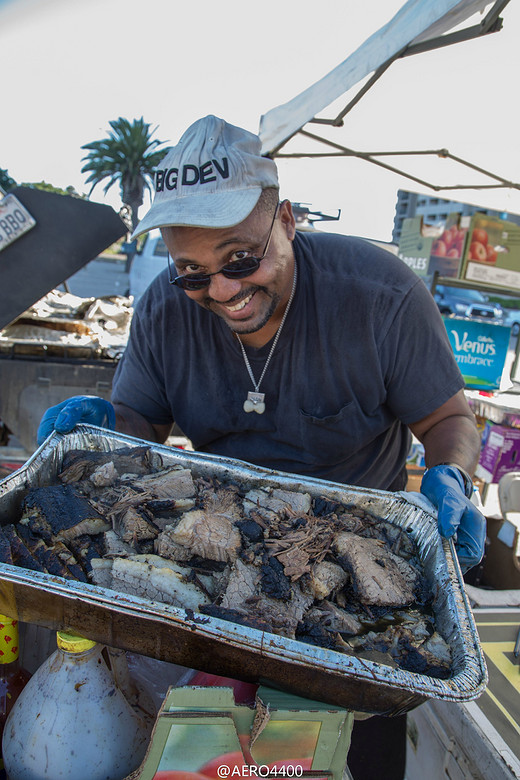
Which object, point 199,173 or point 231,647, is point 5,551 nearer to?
point 231,647

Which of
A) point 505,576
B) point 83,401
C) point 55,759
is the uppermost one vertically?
point 83,401

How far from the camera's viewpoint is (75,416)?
2.23 meters

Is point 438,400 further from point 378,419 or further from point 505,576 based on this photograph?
point 505,576

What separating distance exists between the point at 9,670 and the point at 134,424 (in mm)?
1320

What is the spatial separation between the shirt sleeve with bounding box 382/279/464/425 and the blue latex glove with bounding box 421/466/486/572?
40cm

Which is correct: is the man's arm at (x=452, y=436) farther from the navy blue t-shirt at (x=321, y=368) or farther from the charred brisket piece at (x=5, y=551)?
the charred brisket piece at (x=5, y=551)

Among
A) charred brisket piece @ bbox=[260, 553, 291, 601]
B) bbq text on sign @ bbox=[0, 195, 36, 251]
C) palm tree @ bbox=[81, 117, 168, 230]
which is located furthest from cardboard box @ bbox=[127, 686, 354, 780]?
palm tree @ bbox=[81, 117, 168, 230]

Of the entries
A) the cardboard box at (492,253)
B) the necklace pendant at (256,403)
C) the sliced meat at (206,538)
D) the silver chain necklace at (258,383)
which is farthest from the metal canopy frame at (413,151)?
the sliced meat at (206,538)

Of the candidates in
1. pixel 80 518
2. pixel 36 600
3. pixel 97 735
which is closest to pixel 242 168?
pixel 80 518

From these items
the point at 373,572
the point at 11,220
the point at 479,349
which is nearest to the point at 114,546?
the point at 373,572

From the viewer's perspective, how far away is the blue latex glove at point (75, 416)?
216 cm

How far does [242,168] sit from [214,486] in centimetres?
121

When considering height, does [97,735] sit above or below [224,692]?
below

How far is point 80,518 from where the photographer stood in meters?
1.58
